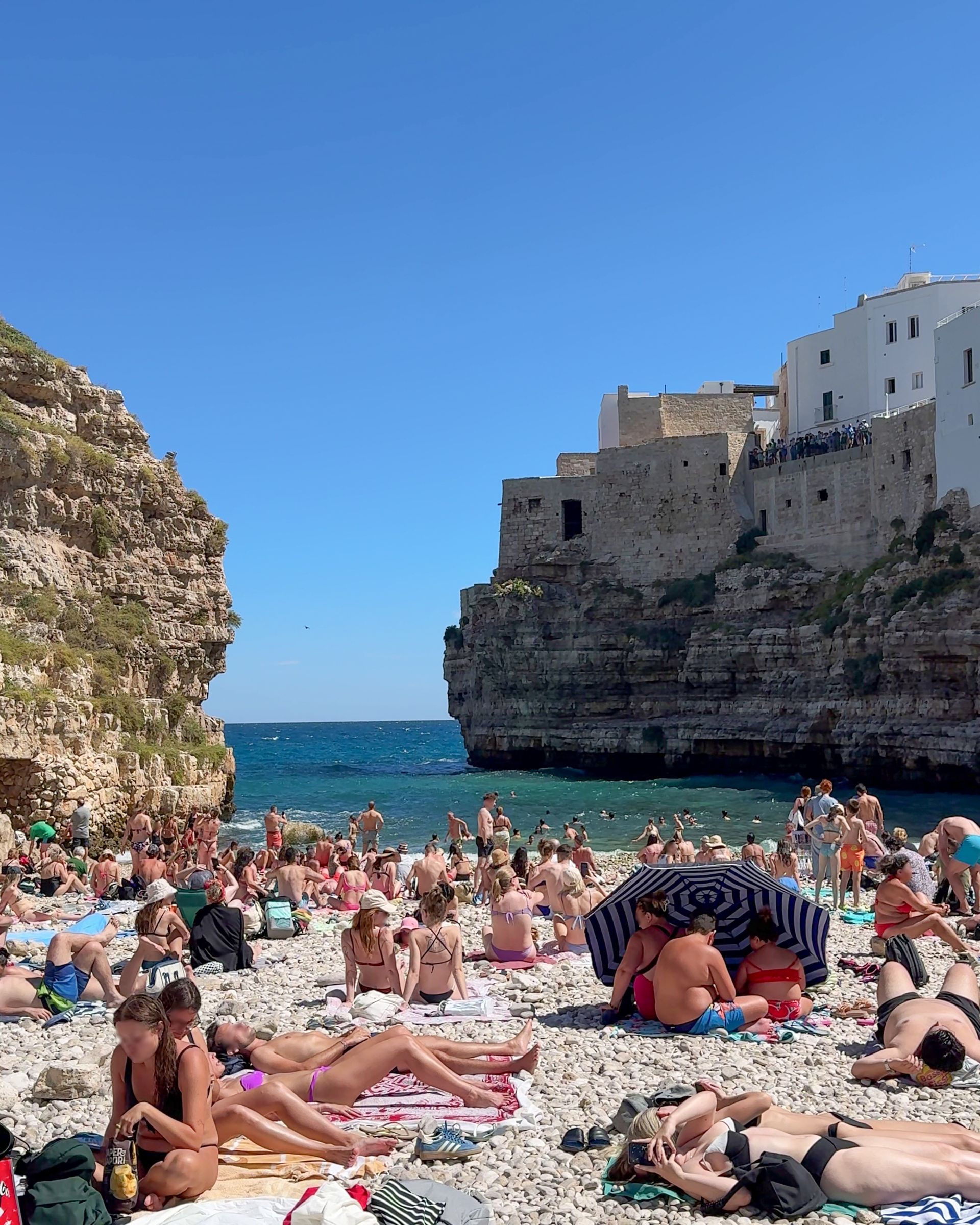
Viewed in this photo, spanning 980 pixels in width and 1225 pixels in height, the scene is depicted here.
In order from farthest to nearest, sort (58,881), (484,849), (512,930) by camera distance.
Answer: (484,849)
(58,881)
(512,930)

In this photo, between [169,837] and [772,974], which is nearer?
[772,974]

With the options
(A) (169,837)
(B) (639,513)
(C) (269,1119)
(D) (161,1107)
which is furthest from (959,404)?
(D) (161,1107)

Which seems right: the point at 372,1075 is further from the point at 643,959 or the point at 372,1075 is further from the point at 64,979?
the point at 64,979

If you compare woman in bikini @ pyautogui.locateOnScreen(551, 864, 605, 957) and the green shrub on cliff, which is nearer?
woman in bikini @ pyautogui.locateOnScreen(551, 864, 605, 957)

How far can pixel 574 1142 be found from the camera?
515 cm

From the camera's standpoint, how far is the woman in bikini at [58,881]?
580 inches

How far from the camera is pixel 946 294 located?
1730 inches

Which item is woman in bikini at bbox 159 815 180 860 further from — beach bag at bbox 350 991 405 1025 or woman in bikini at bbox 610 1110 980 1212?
woman in bikini at bbox 610 1110 980 1212

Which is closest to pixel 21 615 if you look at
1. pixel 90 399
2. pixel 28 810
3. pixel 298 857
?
pixel 28 810

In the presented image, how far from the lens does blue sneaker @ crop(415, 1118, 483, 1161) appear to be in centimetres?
503

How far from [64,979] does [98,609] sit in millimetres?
14991

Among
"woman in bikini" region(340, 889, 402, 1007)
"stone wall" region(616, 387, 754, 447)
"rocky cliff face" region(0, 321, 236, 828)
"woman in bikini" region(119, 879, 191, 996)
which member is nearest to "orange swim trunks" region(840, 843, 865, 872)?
"woman in bikini" region(340, 889, 402, 1007)

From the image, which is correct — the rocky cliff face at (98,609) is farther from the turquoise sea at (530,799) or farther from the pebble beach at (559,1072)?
the pebble beach at (559,1072)

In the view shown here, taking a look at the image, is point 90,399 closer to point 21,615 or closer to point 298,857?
point 21,615
